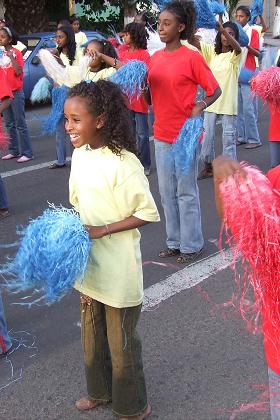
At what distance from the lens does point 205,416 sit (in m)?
2.95

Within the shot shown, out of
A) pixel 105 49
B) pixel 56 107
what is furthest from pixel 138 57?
pixel 56 107

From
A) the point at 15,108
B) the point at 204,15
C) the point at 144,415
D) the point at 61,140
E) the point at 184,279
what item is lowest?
the point at 184,279

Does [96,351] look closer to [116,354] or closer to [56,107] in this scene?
[116,354]

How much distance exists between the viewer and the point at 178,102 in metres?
4.53

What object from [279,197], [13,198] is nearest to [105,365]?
[279,197]

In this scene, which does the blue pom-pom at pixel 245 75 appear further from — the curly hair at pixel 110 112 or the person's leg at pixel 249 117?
the curly hair at pixel 110 112

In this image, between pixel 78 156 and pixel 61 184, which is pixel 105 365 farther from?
pixel 61 184

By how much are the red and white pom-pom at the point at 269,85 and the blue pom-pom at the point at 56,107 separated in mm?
2882

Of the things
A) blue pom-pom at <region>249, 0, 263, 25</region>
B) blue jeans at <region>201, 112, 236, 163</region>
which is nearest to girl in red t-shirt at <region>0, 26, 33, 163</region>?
blue jeans at <region>201, 112, 236, 163</region>

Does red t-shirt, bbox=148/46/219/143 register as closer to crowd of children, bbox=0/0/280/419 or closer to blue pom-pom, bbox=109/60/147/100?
crowd of children, bbox=0/0/280/419

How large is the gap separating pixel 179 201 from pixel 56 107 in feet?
11.2

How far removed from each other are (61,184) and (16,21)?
12210 mm

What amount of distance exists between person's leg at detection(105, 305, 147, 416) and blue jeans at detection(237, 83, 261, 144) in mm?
6229

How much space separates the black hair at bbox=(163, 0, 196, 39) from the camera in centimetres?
448
